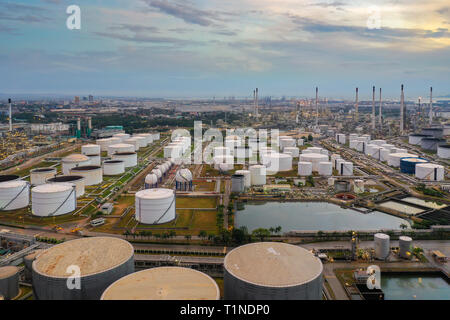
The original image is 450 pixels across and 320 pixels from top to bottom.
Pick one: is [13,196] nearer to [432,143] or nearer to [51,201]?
[51,201]

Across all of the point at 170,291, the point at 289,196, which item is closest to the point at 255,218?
the point at 289,196

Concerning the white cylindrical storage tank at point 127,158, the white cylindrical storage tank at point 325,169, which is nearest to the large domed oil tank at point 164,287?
the white cylindrical storage tank at point 325,169

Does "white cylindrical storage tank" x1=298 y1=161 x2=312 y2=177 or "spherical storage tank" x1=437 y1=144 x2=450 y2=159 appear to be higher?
"spherical storage tank" x1=437 y1=144 x2=450 y2=159

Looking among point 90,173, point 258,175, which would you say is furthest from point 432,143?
point 90,173

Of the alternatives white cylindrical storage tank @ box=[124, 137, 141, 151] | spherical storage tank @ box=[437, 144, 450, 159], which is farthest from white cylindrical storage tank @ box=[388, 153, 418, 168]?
white cylindrical storage tank @ box=[124, 137, 141, 151]

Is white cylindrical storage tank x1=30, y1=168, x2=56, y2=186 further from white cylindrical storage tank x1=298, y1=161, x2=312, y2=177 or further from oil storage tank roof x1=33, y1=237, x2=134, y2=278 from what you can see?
white cylindrical storage tank x1=298, y1=161, x2=312, y2=177
